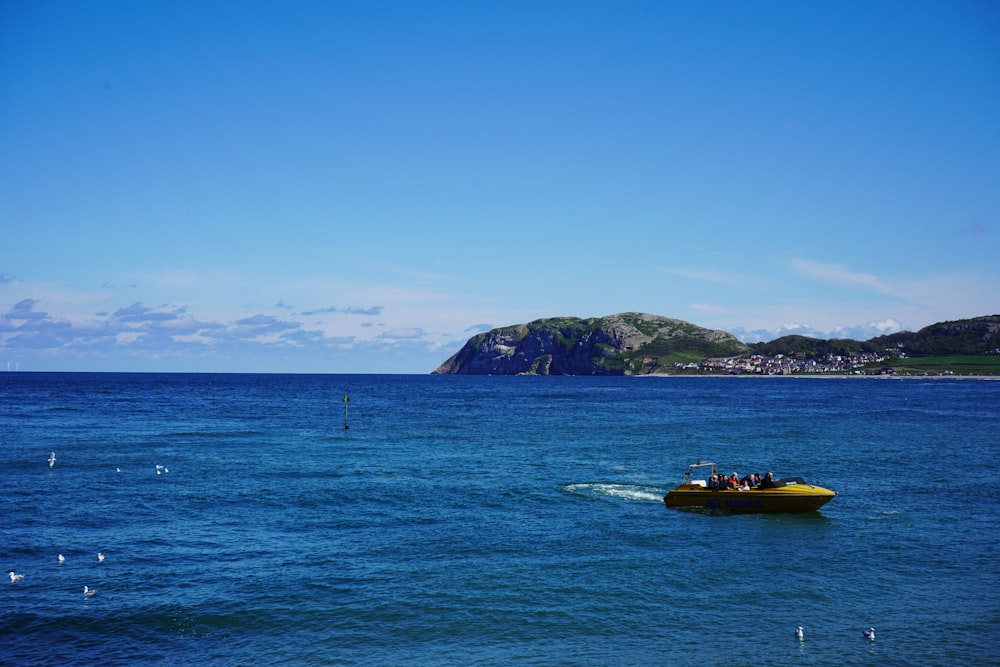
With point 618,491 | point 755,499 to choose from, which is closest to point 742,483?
point 755,499

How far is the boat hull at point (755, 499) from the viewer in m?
48.1

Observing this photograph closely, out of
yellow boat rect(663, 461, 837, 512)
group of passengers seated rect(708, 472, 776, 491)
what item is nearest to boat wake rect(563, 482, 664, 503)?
yellow boat rect(663, 461, 837, 512)

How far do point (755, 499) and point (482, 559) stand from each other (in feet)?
71.2

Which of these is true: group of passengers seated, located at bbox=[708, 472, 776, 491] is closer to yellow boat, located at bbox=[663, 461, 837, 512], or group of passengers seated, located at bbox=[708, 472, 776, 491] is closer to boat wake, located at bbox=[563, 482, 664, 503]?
yellow boat, located at bbox=[663, 461, 837, 512]

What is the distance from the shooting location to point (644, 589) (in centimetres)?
3272

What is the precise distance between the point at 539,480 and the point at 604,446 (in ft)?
82.8

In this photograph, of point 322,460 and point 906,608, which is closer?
point 906,608

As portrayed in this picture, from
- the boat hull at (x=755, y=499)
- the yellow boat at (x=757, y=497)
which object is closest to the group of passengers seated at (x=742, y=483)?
the yellow boat at (x=757, y=497)

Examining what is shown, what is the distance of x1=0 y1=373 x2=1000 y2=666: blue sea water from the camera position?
2723 centimetres

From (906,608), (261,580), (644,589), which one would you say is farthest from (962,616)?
(261,580)

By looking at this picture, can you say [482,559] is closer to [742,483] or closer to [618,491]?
[618,491]

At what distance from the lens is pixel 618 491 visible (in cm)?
5559

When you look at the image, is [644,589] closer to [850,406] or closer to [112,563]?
[112,563]

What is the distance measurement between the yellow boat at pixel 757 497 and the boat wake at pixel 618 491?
79.0 inches
